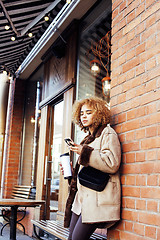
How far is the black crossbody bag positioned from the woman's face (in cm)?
49

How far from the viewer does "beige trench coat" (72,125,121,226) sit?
7.72 feet

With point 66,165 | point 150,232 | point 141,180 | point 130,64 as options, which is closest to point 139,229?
point 150,232

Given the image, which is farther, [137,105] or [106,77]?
[106,77]

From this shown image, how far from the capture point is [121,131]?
8.54 ft

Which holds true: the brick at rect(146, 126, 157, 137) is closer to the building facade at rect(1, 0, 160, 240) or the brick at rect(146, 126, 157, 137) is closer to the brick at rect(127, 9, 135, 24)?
the building facade at rect(1, 0, 160, 240)

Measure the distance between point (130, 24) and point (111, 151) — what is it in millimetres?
1133

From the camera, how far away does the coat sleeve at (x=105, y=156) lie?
235 cm

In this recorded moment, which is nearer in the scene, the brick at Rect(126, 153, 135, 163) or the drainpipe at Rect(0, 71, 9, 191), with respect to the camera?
the brick at Rect(126, 153, 135, 163)

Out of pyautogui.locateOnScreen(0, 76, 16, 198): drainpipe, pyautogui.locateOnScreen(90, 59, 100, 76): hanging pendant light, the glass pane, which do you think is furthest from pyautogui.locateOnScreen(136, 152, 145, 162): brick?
pyautogui.locateOnScreen(0, 76, 16, 198): drainpipe

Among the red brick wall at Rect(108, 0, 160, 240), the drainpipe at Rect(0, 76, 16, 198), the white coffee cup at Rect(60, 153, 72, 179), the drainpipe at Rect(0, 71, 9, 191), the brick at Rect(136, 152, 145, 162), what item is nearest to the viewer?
the red brick wall at Rect(108, 0, 160, 240)

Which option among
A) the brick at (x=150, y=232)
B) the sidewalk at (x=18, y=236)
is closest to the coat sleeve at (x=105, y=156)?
the brick at (x=150, y=232)

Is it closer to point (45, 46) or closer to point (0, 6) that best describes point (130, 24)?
point (0, 6)

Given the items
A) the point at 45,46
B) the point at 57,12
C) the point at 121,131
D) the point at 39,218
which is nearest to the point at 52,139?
the point at 39,218

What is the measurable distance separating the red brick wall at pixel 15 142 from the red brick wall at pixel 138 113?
6.15 meters
